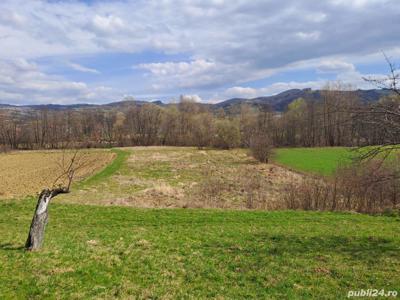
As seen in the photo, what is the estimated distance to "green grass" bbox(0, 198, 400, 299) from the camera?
7094 millimetres

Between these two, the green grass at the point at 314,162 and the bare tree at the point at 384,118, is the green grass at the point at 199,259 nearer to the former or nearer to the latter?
the bare tree at the point at 384,118

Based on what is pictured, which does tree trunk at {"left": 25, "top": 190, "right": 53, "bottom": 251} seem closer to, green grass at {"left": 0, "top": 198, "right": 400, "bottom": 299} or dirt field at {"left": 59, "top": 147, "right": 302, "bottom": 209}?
green grass at {"left": 0, "top": 198, "right": 400, "bottom": 299}

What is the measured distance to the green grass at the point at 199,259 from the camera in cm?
709

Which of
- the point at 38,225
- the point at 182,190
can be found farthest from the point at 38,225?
the point at 182,190

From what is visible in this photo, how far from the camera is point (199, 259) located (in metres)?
9.13

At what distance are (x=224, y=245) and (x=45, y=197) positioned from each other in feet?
17.3

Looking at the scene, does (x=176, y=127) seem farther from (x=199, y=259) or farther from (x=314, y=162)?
(x=199, y=259)

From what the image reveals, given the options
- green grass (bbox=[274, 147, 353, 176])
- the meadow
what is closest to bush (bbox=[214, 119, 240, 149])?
green grass (bbox=[274, 147, 353, 176])

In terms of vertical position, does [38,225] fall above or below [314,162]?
above

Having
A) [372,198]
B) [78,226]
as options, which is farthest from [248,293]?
Answer: [372,198]

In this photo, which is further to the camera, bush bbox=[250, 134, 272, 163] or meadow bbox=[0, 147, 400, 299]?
bush bbox=[250, 134, 272, 163]

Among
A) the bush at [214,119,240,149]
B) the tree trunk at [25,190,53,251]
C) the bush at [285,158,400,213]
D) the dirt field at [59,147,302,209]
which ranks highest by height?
the bush at [214,119,240,149]

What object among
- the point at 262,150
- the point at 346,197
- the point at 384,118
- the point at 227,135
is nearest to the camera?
the point at 384,118

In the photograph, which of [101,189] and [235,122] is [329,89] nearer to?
[235,122]
